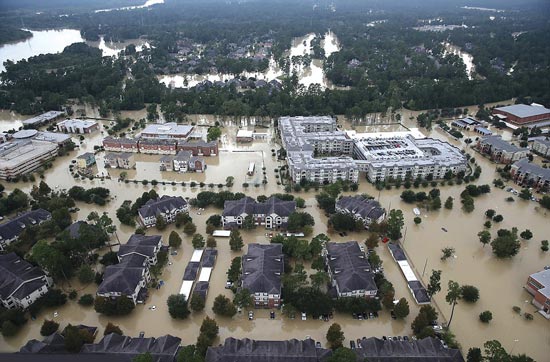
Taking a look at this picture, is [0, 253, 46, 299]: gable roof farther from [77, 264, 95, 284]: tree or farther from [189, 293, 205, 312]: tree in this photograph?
[189, 293, 205, 312]: tree

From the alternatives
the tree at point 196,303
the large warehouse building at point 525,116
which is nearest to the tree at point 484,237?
the tree at point 196,303

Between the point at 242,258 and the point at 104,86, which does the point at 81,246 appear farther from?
the point at 104,86

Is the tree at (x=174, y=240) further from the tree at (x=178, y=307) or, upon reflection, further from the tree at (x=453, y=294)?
the tree at (x=453, y=294)

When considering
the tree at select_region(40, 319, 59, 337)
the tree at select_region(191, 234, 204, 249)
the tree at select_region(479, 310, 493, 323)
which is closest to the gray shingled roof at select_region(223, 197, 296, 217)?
the tree at select_region(191, 234, 204, 249)

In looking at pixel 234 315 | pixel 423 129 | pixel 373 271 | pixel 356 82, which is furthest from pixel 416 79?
pixel 234 315

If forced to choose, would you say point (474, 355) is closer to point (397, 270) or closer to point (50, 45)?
point (397, 270)

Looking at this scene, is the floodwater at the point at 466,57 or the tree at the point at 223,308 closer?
the tree at the point at 223,308
